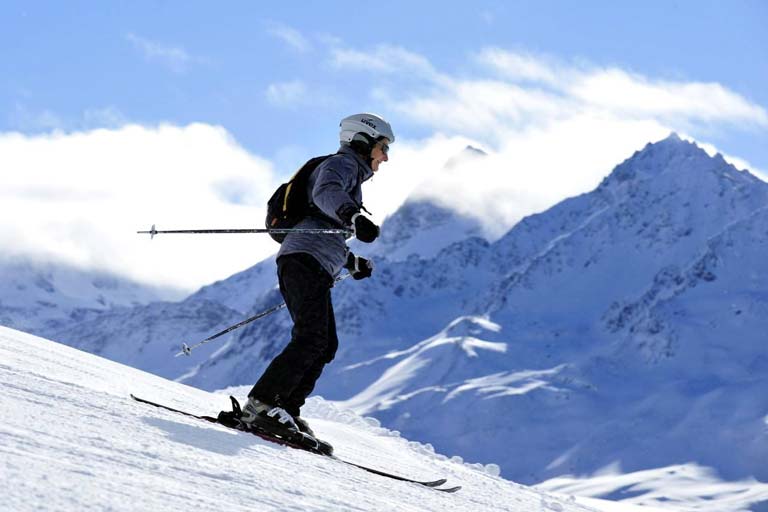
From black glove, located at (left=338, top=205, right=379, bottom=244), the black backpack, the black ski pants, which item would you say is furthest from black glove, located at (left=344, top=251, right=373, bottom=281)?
black glove, located at (left=338, top=205, right=379, bottom=244)

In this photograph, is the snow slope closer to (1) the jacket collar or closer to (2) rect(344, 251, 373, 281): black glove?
(2) rect(344, 251, 373, 281): black glove

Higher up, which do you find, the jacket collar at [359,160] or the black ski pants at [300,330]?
the jacket collar at [359,160]

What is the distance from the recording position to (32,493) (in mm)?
3395

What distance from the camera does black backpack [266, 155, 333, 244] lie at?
267 inches

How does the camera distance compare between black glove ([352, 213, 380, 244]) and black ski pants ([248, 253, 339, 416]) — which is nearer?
black glove ([352, 213, 380, 244])

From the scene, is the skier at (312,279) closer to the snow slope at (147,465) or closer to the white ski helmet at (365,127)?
the white ski helmet at (365,127)

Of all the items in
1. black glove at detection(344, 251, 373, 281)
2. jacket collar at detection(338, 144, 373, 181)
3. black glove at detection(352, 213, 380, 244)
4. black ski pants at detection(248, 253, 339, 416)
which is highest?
jacket collar at detection(338, 144, 373, 181)

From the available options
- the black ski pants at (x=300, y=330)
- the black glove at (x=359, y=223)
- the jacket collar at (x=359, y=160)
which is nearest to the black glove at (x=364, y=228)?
the black glove at (x=359, y=223)

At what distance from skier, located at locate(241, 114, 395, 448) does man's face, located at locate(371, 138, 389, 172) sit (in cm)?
3

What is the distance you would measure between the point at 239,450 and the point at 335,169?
1.93 meters

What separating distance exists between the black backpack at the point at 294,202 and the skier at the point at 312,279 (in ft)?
0.15

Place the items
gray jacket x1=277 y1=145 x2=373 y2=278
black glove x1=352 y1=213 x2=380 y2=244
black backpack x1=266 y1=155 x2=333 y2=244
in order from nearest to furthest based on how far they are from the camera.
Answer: black glove x1=352 y1=213 x2=380 y2=244 < gray jacket x1=277 y1=145 x2=373 y2=278 < black backpack x1=266 y1=155 x2=333 y2=244

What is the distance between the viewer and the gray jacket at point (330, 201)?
6.46 meters

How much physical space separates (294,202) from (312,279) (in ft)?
1.68
